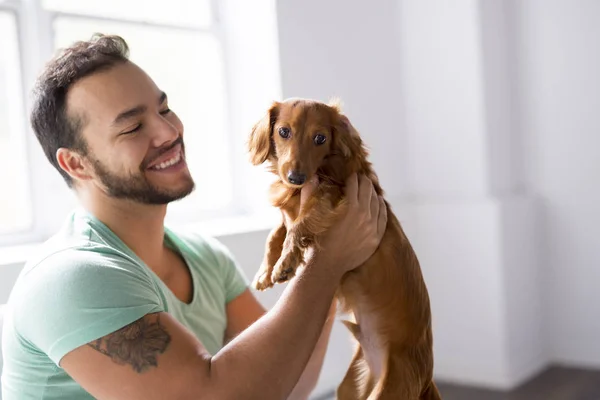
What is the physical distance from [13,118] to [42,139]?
1.20m

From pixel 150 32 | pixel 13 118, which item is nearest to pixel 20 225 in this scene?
pixel 13 118

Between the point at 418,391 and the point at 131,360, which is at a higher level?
the point at 131,360

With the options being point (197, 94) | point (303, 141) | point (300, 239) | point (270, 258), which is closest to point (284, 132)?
point (303, 141)

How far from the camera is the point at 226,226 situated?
318cm

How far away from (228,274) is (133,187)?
47cm

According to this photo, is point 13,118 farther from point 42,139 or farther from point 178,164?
point 178,164

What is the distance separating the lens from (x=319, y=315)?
144 centimetres

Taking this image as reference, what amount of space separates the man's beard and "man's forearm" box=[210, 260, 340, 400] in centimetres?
40

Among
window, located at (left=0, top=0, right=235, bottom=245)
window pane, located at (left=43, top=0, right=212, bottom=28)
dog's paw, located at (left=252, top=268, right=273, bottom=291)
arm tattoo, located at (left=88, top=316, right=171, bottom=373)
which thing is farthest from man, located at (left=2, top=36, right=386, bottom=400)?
window pane, located at (left=43, top=0, right=212, bottom=28)

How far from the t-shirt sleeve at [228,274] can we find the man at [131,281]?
0.03 metres

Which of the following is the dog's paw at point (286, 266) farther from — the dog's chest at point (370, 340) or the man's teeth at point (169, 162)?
the man's teeth at point (169, 162)

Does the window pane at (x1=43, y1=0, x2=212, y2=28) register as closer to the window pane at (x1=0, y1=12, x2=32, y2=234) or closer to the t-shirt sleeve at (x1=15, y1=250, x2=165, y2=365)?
the window pane at (x1=0, y1=12, x2=32, y2=234)

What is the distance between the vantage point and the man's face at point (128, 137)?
1.57m

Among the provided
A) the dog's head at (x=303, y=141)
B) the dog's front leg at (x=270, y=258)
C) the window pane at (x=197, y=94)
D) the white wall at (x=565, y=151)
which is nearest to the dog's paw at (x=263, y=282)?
the dog's front leg at (x=270, y=258)
